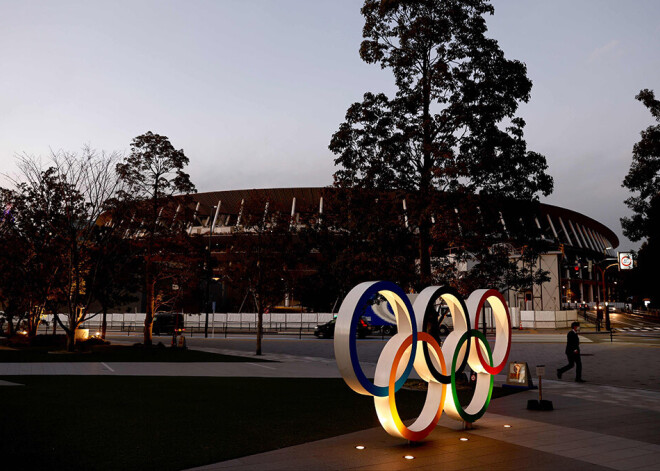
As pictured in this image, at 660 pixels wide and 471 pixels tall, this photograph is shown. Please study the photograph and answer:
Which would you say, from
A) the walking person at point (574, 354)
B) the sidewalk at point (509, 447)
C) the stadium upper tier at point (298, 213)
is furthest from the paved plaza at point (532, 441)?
the stadium upper tier at point (298, 213)

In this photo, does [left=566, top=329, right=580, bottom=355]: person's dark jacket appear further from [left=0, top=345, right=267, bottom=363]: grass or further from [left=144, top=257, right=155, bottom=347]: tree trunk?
[left=144, top=257, right=155, bottom=347]: tree trunk

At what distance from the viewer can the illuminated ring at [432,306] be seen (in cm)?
824

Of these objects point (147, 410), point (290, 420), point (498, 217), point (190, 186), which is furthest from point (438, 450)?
point (190, 186)

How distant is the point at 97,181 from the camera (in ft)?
90.0

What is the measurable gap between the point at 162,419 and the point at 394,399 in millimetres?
4588

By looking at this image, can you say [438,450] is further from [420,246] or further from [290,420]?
[420,246]

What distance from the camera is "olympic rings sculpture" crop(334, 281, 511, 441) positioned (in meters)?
7.07

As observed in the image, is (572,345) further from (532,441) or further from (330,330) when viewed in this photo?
(330,330)

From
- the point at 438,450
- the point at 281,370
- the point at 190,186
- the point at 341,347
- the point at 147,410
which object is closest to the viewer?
the point at 341,347

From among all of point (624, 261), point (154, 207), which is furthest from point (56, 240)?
point (624, 261)

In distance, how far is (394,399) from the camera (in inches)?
296

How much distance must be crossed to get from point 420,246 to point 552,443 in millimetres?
7657

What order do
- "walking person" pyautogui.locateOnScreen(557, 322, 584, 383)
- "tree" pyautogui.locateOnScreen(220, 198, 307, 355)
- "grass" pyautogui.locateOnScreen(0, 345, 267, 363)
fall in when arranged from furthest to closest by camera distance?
"tree" pyautogui.locateOnScreen(220, 198, 307, 355) → "grass" pyautogui.locateOnScreen(0, 345, 267, 363) → "walking person" pyautogui.locateOnScreen(557, 322, 584, 383)

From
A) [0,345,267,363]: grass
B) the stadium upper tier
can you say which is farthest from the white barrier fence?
[0,345,267,363]: grass
